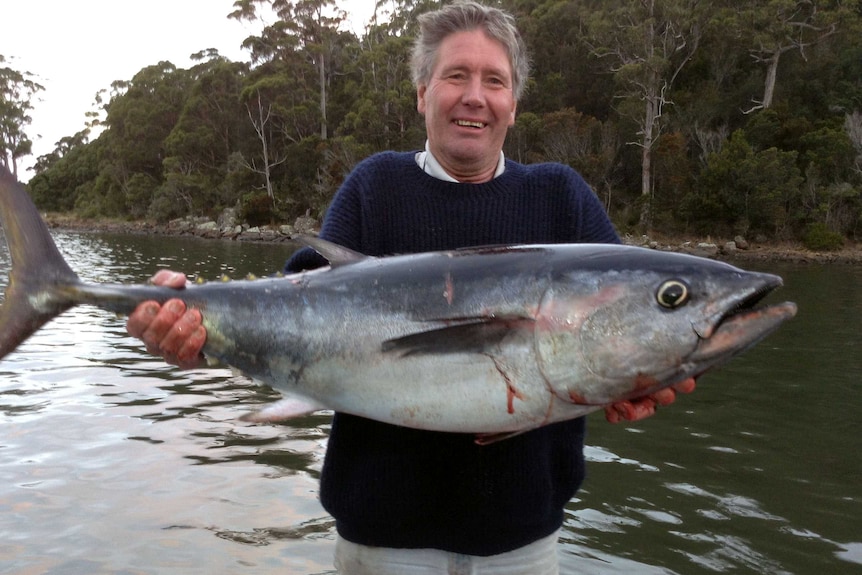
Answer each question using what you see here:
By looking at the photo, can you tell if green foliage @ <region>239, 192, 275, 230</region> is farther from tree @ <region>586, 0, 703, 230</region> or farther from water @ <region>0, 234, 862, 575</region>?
water @ <region>0, 234, 862, 575</region>

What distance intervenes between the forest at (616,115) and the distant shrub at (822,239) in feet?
0.32

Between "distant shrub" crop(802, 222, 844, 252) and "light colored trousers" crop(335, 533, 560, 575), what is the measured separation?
36.2m

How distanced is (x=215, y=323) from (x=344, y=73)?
60.2 meters

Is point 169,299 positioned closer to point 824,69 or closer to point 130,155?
point 824,69

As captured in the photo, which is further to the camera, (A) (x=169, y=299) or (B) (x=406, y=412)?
(A) (x=169, y=299)

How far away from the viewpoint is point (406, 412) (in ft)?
7.77

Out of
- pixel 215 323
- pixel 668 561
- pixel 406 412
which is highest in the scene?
pixel 215 323

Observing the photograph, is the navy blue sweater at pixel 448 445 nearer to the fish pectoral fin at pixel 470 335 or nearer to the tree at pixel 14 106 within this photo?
the fish pectoral fin at pixel 470 335

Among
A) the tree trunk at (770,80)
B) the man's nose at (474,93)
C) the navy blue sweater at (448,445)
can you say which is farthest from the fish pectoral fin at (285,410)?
the tree trunk at (770,80)

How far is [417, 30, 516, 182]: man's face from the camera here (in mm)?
2945

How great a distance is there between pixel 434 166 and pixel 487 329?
1.01m

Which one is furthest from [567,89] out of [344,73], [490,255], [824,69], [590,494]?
[490,255]

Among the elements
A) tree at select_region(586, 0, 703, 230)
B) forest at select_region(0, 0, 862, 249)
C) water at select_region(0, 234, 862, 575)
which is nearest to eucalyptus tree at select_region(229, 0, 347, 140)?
forest at select_region(0, 0, 862, 249)

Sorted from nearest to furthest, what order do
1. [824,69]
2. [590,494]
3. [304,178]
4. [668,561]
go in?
[668,561], [590,494], [824,69], [304,178]
